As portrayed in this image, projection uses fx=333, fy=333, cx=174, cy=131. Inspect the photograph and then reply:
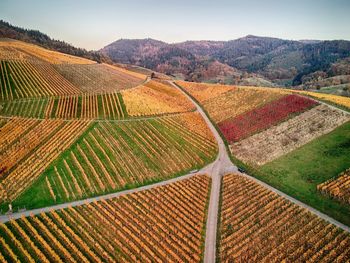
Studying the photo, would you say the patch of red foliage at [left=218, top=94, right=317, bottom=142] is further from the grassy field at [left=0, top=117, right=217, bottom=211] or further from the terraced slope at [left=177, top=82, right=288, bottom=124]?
the grassy field at [left=0, top=117, right=217, bottom=211]

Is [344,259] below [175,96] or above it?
below

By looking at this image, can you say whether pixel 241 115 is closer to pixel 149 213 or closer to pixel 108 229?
pixel 149 213

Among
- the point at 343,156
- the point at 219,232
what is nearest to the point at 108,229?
the point at 219,232

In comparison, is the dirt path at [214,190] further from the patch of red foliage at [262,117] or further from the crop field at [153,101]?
the crop field at [153,101]

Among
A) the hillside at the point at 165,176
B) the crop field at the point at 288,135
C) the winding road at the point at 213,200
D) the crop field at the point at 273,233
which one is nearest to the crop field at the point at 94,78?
the hillside at the point at 165,176

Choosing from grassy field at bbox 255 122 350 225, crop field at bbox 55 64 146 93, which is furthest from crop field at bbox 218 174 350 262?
crop field at bbox 55 64 146 93

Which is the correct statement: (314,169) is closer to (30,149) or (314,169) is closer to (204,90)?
(30,149)

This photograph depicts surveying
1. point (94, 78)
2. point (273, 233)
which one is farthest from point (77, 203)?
point (94, 78)
